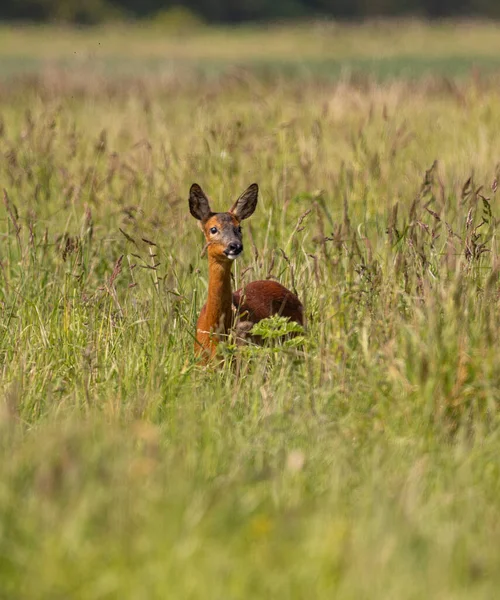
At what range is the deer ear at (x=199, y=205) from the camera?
537 centimetres

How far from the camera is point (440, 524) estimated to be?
10.9 feet

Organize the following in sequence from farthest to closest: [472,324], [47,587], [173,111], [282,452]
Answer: [173,111] → [472,324] → [282,452] → [47,587]

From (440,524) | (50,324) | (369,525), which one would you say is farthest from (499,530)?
(50,324)

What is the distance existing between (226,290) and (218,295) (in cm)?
4

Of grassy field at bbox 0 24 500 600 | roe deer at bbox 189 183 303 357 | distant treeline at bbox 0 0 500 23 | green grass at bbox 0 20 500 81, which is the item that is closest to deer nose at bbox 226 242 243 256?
roe deer at bbox 189 183 303 357

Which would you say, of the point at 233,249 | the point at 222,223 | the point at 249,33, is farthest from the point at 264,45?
the point at 233,249

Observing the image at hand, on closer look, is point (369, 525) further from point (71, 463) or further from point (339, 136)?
point (339, 136)

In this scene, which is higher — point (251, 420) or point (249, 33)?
point (249, 33)

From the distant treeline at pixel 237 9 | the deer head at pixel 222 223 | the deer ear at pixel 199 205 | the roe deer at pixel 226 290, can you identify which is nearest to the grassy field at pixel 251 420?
the roe deer at pixel 226 290

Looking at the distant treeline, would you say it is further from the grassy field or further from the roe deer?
the roe deer

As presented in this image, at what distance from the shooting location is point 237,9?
76688mm

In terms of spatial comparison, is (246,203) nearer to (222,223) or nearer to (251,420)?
(222,223)

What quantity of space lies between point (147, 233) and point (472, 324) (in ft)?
9.66

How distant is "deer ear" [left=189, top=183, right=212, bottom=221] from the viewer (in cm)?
537
